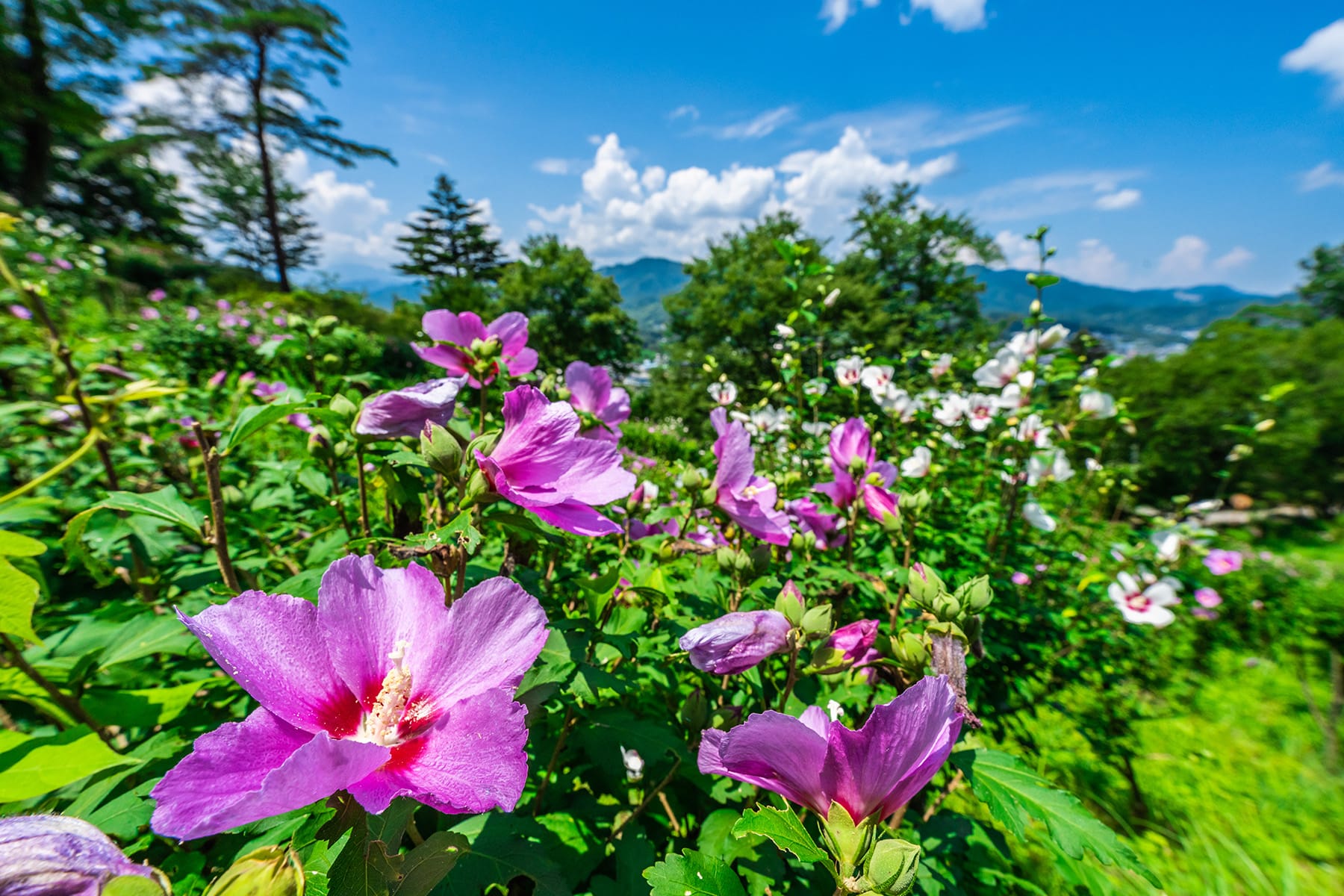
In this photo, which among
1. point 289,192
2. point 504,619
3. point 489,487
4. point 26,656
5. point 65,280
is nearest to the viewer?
point 504,619

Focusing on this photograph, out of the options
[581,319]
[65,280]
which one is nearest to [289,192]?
[581,319]

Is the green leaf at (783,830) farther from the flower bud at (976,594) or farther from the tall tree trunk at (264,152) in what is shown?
the tall tree trunk at (264,152)

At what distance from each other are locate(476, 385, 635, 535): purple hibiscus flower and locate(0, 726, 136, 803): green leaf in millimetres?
574

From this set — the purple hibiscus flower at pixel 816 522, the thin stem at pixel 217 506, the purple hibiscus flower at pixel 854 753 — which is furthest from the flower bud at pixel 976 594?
the thin stem at pixel 217 506

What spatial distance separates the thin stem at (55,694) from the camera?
31.2 inches

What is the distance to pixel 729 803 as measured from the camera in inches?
47.0

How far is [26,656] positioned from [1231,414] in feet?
49.9

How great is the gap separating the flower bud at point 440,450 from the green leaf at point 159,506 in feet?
1.30

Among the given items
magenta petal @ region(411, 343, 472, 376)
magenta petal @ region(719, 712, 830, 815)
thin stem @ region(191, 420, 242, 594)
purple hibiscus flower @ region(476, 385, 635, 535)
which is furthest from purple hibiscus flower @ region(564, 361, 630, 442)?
magenta petal @ region(719, 712, 830, 815)

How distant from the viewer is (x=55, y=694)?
81 cm

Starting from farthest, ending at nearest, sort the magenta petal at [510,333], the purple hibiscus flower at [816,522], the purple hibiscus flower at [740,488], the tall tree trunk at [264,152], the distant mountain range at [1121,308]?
the distant mountain range at [1121,308] < the tall tree trunk at [264,152] < the purple hibiscus flower at [816,522] < the magenta petal at [510,333] < the purple hibiscus flower at [740,488]

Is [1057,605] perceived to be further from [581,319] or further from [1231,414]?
[581,319]

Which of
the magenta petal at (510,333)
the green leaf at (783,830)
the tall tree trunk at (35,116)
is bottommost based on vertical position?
the green leaf at (783,830)

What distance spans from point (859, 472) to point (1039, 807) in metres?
0.78
